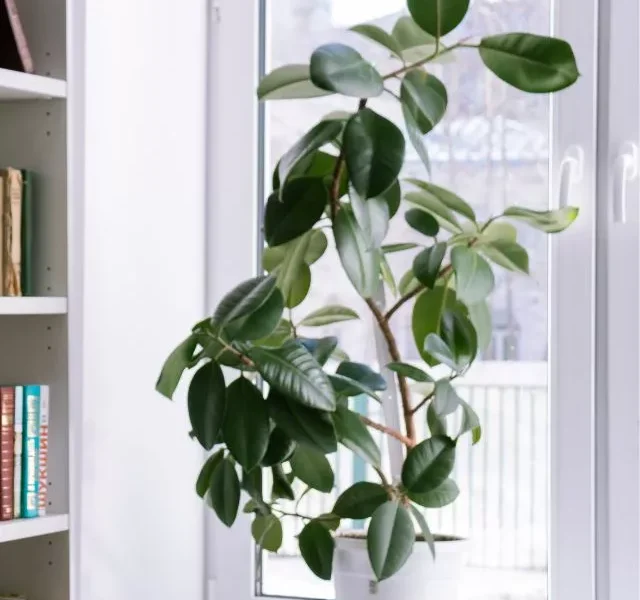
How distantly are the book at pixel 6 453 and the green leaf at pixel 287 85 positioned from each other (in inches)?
24.9

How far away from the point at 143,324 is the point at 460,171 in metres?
0.64

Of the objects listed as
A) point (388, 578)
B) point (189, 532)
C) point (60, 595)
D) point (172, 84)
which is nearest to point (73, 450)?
point (60, 595)

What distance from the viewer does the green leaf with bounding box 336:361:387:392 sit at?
69.1 inches

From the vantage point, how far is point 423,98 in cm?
161

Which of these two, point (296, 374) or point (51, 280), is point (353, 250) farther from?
point (51, 280)

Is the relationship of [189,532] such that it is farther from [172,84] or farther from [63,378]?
[172,84]

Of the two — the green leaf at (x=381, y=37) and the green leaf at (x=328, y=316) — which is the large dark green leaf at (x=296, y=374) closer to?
the green leaf at (x=328, y=316)

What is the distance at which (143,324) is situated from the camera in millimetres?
2107

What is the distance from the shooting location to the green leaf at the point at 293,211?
64.2 inches

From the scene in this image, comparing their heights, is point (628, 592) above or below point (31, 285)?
below

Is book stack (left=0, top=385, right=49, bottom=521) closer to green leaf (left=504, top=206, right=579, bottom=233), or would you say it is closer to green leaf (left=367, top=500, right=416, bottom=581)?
green leaf (left=367, top=500, right=416, bottom=581)

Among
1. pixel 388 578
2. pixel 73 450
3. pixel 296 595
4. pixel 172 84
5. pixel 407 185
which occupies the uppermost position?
pixel 172 84

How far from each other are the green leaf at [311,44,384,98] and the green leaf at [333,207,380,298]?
20 cm

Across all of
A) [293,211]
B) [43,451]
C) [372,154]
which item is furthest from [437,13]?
[43,451]
